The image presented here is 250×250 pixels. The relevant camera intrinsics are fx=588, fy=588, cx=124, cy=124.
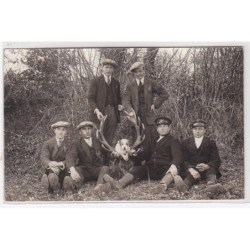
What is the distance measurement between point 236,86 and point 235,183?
920 mm

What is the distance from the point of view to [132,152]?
5543mm

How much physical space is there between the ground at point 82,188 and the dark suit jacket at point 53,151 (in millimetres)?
64

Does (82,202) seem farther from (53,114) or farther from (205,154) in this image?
(205,154)

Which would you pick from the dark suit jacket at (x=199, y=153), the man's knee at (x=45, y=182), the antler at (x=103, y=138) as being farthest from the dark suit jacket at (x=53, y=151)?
the dark suit jacket at (x=199, y=153)

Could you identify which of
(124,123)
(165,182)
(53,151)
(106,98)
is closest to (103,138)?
(124,123)

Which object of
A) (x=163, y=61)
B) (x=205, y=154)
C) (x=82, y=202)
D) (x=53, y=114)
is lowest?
(x=82, y=202)

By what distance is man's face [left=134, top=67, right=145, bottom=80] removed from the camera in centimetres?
553

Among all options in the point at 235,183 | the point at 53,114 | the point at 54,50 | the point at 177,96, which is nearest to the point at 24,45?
the point at 54,50

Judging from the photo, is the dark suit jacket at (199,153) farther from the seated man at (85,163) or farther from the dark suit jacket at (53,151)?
the dark suit jacket at (53,151)

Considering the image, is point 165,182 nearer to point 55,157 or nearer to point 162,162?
point 162,162

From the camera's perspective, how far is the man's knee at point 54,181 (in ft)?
18.1

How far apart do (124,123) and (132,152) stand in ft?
0.93

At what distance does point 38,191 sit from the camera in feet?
18.2

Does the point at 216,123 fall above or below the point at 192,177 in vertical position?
above
